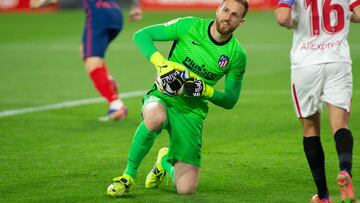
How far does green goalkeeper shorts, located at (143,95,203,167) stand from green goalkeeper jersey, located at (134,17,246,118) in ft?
0.21

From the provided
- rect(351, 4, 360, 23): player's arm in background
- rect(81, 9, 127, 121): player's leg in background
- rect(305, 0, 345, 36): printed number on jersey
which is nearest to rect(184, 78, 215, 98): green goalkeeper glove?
rect(305, 0, 345, 36): printed number on jersey

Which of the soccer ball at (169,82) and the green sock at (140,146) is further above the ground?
the soccer ball at (169,82)

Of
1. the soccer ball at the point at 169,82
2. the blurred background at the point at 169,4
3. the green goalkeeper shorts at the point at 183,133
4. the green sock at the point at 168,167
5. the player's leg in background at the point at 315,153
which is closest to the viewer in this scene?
the player's leg in background at the point at 315,153

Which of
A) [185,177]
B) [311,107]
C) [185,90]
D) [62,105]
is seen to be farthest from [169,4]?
[311,107]

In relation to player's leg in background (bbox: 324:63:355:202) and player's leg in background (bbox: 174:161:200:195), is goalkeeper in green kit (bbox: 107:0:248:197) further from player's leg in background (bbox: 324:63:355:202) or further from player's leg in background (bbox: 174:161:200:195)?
player's leg in background (bbox: 324:63:355:202)

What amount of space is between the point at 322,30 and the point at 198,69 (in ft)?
4.34

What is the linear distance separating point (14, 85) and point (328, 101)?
370 inches

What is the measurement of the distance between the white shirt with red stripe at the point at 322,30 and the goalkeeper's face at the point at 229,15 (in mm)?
643

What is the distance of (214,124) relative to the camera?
1145 cm

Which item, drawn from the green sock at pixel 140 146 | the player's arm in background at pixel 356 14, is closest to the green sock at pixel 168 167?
the green sock at pixel 140 146

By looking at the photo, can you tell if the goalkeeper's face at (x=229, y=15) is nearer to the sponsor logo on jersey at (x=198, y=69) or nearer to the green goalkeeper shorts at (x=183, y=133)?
the sponsor logo on jersey at (x=198, y=69)

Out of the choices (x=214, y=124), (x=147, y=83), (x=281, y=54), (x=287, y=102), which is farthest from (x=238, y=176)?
(x=281, y=54)

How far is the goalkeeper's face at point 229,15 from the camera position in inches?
290

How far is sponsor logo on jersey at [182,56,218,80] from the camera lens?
7680mm
